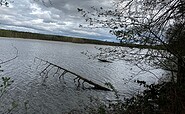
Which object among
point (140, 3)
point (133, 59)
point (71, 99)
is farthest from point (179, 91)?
point (71, 99)

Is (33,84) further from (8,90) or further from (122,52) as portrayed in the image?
(122,52)

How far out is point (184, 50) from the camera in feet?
22.7

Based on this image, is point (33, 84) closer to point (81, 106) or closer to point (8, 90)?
point (8, 90)

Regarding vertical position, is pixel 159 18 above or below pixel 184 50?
above

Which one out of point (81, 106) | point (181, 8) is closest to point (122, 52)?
point (181, 8)

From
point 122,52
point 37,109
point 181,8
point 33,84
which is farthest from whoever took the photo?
point 33,84

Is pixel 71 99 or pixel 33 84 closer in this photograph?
pixel 71 99

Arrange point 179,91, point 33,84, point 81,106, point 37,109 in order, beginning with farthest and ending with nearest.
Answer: point 33,84
point 81,106
point 37,109
point 179,91

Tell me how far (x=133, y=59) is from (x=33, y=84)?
13.4 metres

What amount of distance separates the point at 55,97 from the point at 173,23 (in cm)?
1074

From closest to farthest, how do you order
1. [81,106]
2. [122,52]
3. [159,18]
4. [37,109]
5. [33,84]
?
[159,18] < [122,52] < [37,109] < [81,106] < [33,84]

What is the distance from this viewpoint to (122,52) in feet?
27.2

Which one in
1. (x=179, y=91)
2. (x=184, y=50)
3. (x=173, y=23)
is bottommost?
(x=179, y=91)

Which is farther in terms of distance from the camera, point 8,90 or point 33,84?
point 33,84
